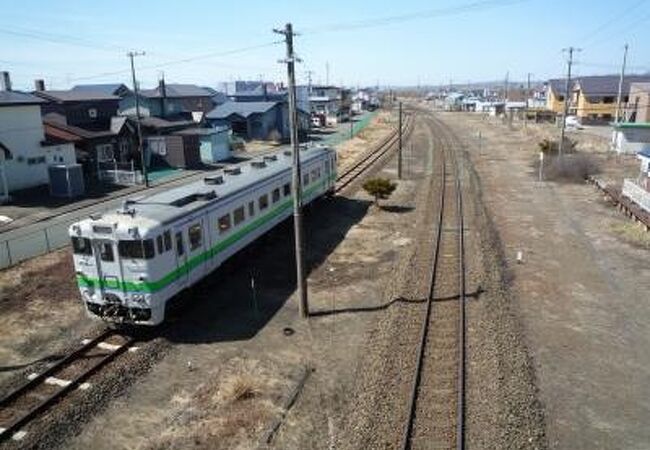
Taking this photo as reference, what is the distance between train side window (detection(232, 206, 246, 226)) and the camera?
65.3ft

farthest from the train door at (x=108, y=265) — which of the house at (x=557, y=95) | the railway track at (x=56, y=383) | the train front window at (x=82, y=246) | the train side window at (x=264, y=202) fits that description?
the house at (x=557, y=95)

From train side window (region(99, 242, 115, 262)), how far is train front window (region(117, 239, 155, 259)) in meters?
0.36

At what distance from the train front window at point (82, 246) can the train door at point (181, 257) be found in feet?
7.56

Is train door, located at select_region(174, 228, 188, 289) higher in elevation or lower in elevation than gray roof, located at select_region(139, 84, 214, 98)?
lower

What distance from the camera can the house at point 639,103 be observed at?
6906 cm

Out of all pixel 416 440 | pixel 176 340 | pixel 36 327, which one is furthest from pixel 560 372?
pixel 36 327

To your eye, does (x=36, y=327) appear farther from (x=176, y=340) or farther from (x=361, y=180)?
(x=361, y=180)

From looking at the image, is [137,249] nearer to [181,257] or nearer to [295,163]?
[181,257]

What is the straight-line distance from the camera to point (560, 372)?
14.0m

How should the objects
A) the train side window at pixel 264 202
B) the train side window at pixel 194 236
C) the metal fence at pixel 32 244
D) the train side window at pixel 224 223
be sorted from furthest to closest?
the metal fence at pixel 32 244 → the train side window at pixel 264 202 → the train side window at pixel 224 223 → the train side window at pixel 194 236

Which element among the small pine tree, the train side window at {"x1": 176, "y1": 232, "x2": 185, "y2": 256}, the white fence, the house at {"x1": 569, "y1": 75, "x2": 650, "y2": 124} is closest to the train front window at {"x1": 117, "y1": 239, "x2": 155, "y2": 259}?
the train side window at {"x1": 176, "y1": 232, "x2": 185, "y2": 256}

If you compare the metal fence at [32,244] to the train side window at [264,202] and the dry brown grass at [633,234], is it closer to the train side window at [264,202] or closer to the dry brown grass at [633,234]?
the train side window at [264,202]

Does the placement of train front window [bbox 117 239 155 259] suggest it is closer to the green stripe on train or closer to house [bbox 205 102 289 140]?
the green stripe on train

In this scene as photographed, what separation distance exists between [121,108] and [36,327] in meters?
50.3
